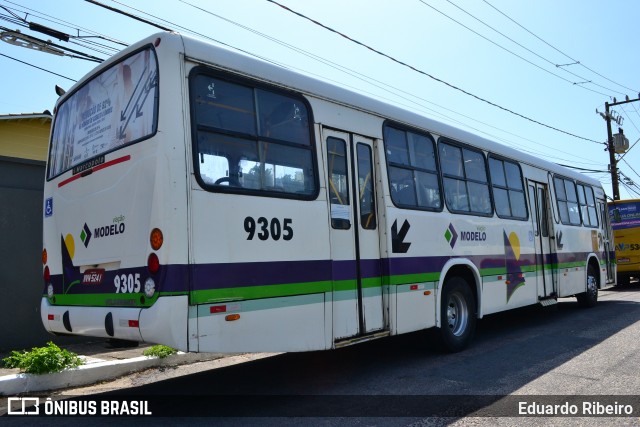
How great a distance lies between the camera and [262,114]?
5.10 meters

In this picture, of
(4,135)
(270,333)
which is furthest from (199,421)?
(4,135)

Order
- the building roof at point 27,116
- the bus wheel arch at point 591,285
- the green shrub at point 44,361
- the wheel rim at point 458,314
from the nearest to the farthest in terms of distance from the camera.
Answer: the green shrub at point 44,361 → the wheel rim at point 458,314 → the bus wheel arch at point 591,285 → the building roof at point 27,116

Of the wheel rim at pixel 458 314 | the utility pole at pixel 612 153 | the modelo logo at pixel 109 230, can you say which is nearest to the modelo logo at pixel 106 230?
the modelo logo at pixel 109 230

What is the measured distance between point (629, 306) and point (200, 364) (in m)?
10.6

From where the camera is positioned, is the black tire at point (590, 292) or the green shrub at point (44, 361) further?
the black tire at point (590, 292)

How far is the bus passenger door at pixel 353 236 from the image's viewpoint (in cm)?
566

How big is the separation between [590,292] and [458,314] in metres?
6.36

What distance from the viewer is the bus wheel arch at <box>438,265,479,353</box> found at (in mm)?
7297

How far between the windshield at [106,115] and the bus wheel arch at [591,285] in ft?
36.2

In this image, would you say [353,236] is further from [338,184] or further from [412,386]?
[412,386]

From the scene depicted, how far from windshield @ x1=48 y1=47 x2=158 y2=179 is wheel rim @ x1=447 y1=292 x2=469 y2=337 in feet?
16.4

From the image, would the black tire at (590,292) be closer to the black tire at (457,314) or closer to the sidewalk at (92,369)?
the black tire at (457,314)

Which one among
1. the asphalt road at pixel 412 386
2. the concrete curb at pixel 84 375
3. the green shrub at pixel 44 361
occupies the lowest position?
the asphalt road at pixel 412 386

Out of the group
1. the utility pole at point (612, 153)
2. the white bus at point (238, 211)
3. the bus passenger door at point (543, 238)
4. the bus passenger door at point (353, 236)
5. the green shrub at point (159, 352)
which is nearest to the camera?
the white bus at point (238, 211)
